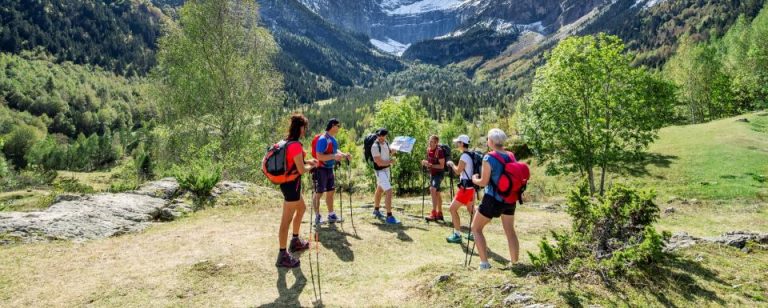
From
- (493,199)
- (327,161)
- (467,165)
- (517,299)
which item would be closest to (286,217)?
(327,161)

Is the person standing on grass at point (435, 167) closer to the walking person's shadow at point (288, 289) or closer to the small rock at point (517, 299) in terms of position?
the walking person's shadow at point (288, 289)

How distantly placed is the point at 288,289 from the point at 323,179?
4711 millimetres

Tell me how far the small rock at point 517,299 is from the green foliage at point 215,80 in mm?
20737

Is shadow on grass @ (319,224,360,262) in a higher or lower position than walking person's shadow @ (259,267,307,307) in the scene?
higher

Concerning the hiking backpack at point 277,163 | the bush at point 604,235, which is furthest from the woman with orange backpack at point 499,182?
the hiking backpack at point 277,163

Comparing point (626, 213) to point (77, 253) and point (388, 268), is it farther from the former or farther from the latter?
point (77, 253)

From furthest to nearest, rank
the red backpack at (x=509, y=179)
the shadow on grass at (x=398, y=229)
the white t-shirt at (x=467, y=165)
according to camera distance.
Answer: the shadow on grass at (x=398, y=229)
the white t-shirt at (x=467, y=165)
the red backpack at (x=509, y=179)

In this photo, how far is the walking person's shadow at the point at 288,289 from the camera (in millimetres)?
7492

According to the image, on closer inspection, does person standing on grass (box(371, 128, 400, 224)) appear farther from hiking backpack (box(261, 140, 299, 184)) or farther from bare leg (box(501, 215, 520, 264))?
bare leg (box(501, 215, 520, 264))

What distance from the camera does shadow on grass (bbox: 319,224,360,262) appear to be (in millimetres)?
10209

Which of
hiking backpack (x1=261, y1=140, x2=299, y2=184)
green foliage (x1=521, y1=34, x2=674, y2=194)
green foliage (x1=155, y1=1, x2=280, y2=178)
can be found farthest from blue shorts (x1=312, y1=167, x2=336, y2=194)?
green foliage (x1=521, y1=34, x2=674, y2=194)

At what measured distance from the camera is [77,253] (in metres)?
10.1

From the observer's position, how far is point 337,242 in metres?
11.2

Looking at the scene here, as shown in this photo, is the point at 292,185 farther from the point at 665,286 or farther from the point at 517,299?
the point at 665,286
